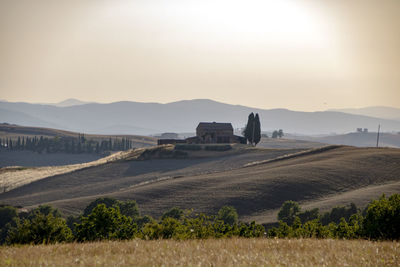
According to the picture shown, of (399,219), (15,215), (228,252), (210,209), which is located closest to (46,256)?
(228,252)

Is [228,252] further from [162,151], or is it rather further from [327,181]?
[162,151]

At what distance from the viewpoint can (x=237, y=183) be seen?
68.7 meters

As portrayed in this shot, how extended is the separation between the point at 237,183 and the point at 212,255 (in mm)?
56311

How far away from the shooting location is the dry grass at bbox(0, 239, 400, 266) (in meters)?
11.8

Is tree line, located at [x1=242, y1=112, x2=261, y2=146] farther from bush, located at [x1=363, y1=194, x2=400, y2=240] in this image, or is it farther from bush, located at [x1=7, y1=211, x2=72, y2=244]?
bush, located at [x1=7, y1=211, x2=72, y2=244]

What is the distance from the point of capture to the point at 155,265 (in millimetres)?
11352

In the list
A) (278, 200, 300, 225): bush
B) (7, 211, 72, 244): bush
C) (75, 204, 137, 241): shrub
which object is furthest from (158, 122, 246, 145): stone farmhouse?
(7, 211, 72, 244): bush

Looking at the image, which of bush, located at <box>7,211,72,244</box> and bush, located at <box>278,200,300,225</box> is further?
bush, located at <box>278,200,300,225</box>

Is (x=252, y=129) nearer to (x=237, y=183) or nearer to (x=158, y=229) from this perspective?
(x=237, y=183)

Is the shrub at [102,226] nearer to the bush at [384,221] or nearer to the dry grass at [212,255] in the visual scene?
the dry grass at [212,255]

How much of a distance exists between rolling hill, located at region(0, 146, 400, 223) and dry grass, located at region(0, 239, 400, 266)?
34.9m

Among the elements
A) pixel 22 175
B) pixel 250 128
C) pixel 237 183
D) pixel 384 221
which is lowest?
pixel 22 175

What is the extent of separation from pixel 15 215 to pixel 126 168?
4946cm

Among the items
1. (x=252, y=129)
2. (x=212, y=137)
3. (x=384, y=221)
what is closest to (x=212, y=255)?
(x=384, y=221)
